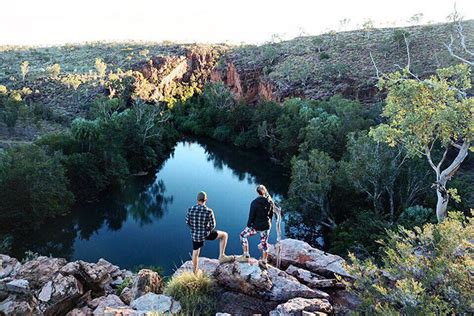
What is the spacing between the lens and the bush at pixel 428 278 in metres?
5.26

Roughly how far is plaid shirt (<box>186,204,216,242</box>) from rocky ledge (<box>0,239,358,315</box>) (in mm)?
936

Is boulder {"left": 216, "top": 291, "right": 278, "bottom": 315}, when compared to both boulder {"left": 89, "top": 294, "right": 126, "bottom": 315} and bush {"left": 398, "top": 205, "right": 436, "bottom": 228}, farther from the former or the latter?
bush {"left": 398, "top": 205, "right": 436, "bottom": 228}

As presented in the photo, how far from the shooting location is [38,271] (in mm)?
10219

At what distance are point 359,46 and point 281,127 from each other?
26.3 metres

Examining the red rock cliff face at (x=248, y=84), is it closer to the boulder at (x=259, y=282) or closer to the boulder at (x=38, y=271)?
the boulder at (x=38, y=271)

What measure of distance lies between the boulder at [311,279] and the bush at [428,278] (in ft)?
4.62

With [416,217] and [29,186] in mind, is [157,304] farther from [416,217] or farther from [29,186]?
[29,186]

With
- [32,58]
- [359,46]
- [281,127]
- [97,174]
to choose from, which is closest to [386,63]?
[359,46]

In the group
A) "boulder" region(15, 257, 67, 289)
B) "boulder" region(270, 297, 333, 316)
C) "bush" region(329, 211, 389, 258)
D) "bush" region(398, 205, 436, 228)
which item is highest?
"boulder" region(270, 297, 333, 316)

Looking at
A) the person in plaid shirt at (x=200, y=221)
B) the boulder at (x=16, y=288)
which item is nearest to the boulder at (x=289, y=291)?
the person in plaid shirt at (x=200, y=221)

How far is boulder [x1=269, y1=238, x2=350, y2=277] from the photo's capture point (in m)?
9.15

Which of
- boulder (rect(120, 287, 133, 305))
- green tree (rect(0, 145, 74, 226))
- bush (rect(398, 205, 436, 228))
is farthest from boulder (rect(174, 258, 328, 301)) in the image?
green tree (rect(0, 145, 74, 226))

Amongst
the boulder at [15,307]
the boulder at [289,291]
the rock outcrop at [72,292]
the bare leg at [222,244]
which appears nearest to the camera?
the boulder at [289,291]

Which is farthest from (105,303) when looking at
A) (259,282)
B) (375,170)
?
(375,170)
